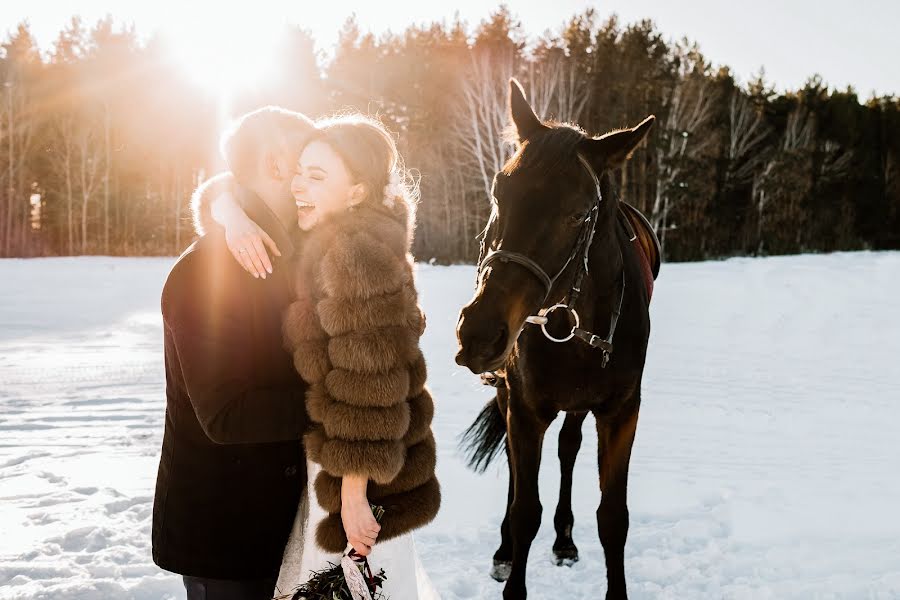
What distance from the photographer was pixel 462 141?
28469mm

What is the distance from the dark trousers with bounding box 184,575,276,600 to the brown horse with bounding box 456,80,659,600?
919 mm

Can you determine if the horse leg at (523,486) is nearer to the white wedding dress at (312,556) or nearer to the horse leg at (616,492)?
the horse leg at (616,492)

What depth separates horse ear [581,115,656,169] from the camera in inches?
101

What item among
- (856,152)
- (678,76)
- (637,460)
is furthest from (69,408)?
(856,152)

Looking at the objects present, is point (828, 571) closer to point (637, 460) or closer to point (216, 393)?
point (637, 460)

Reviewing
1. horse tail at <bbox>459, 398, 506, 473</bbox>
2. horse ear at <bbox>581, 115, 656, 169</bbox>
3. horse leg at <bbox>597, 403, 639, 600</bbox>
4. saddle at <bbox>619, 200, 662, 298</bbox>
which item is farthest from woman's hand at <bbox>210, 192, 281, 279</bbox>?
horse tail at <bbox>459, 398, 506, 473</bbox>

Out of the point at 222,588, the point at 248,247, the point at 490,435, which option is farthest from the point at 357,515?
the point at 490,435

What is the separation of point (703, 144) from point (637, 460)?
24499mm

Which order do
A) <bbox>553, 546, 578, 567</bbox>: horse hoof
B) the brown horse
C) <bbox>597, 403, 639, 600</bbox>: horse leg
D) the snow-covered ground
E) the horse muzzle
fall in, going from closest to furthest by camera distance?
1. the horse muzzle
2. the brown horse
3. <bbox>597, 403, 639, 600</bbox>: horse leg
4. the snow-covered ground
5. <bbox>553, 546, 578, 567</bbox>: horse hoof

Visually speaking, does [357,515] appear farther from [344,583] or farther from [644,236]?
[644,236]

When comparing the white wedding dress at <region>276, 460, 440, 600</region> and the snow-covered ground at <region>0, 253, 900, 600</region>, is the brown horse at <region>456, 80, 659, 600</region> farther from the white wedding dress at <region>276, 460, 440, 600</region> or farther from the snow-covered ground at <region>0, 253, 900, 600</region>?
the white wedding dress at <region>276, 460, 440, 600</region>

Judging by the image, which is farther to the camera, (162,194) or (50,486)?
(162,194)

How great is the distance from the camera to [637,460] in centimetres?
504

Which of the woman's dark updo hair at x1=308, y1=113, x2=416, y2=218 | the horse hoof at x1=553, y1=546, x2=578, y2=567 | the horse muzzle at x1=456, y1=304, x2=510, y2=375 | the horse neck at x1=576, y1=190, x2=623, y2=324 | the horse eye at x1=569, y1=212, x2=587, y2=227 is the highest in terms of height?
the woman's dark updo hair at x1=308, y1=113, x2=416, y2=218
